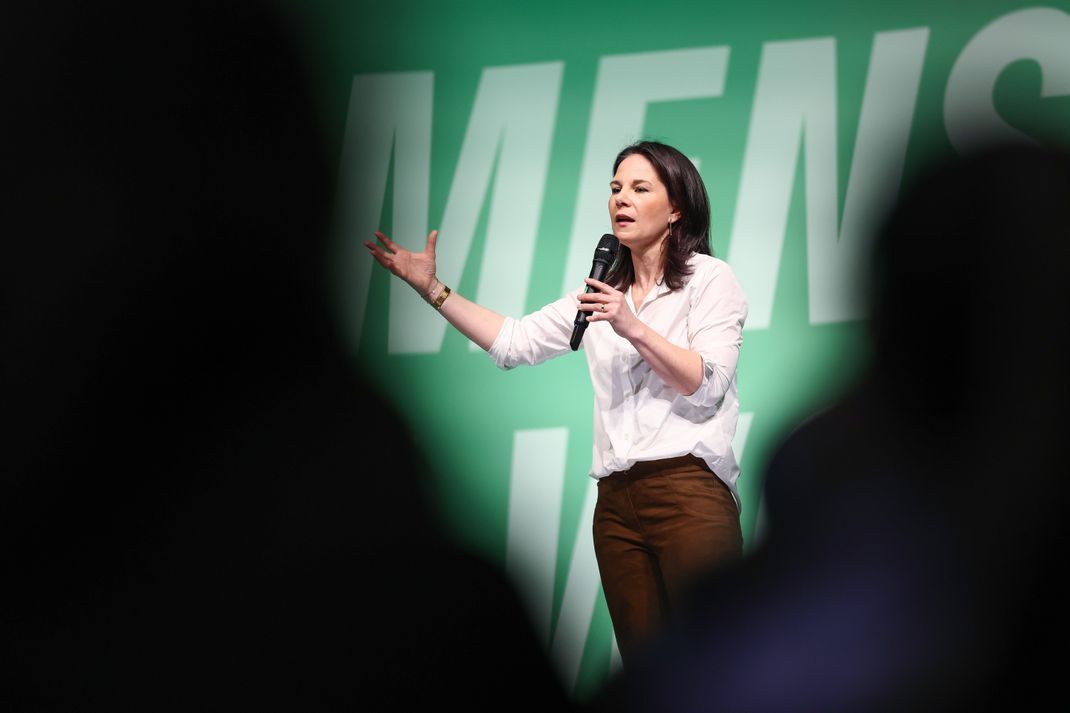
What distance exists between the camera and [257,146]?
1517mm

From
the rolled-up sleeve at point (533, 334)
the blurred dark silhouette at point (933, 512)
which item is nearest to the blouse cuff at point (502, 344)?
the rolled-up sleeve at point (533, 334)

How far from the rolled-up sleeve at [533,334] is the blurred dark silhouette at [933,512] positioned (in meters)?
1.81

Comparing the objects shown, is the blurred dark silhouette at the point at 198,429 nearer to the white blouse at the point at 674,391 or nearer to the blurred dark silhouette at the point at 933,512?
the blurred dark silhouette at the point at 933,512

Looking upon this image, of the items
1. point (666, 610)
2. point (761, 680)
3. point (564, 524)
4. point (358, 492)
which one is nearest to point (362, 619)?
point (358, 492)

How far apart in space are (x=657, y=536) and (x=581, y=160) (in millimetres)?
2040

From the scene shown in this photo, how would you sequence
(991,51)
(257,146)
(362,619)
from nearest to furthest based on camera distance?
(362,619), (257,146), (991,51)

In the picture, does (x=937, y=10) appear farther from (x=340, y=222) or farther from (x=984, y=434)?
(x=984, y=434)

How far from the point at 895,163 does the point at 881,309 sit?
3.07 meters

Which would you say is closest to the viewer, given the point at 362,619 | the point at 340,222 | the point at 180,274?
the point at 362,619

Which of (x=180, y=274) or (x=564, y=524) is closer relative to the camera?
(x=180, y=274)

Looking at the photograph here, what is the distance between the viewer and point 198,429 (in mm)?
1395

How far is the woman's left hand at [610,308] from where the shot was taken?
7.45 ft

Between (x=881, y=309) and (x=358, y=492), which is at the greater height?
(x=881, y=309)

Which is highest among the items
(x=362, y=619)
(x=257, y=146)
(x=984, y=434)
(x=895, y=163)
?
(x=895, y=163)
